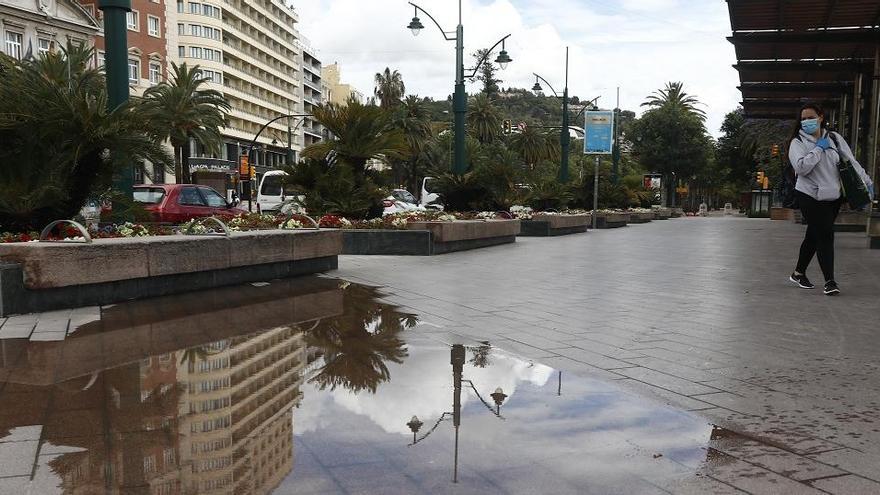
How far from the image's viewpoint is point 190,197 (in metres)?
18.5

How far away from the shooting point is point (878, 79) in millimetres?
17953

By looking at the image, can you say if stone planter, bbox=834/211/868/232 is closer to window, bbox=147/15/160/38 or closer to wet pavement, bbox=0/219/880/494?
wet pavement, bbox=0/219/880/494

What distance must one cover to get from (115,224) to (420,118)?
69.0 m

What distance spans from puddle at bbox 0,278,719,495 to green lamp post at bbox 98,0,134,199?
3899mm

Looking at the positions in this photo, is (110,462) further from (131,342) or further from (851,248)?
(851,248)

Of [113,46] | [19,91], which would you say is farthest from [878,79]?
[19,91]

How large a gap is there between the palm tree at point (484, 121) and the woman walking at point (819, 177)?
70010mm

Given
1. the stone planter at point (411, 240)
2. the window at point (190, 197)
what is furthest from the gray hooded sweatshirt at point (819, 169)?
the window at point (190, 197)

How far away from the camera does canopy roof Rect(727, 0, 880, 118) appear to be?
18.0 m

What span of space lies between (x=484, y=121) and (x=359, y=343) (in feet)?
240

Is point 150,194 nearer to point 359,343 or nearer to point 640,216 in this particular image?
point 359,343

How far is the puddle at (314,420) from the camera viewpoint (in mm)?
2992

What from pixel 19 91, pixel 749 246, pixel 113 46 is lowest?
pixel 749 246

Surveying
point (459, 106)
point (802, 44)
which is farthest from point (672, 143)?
point (459, 106)
